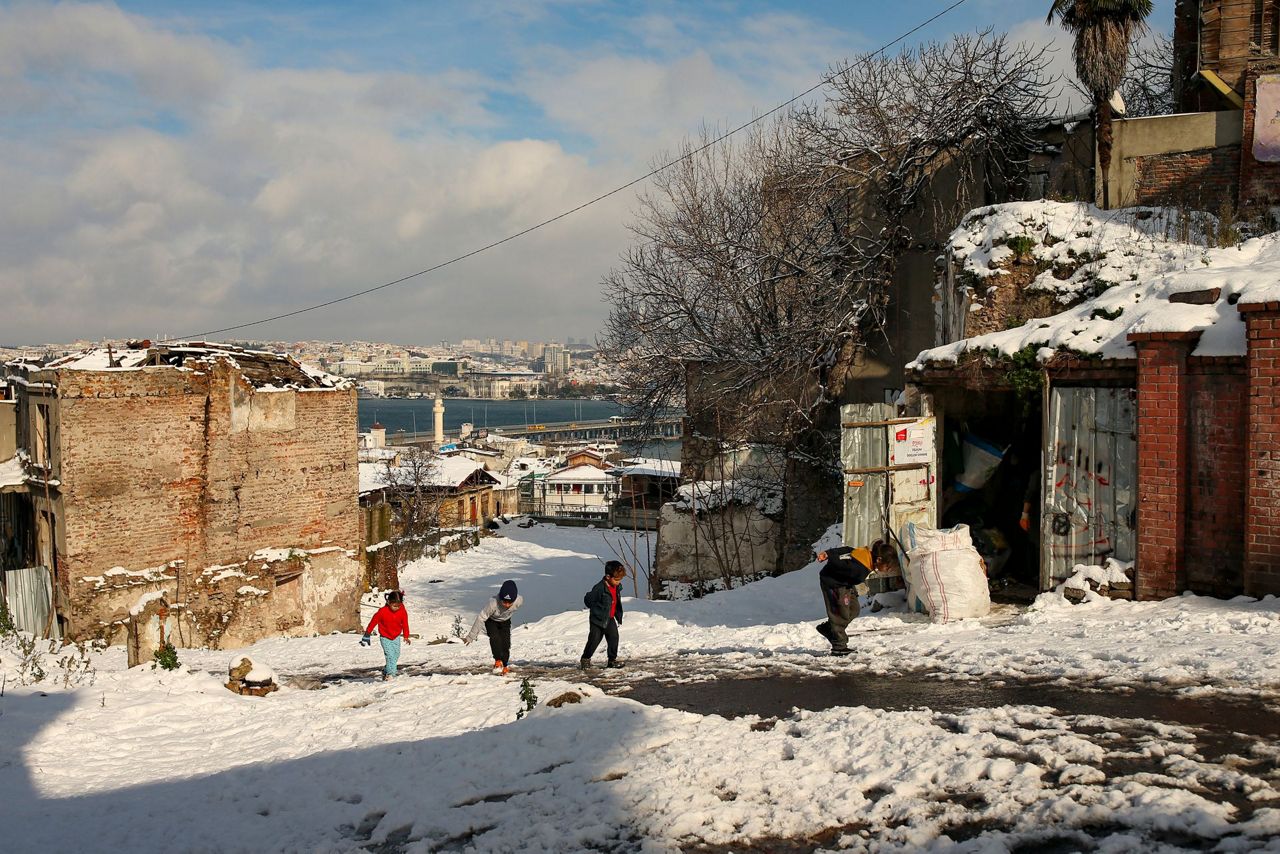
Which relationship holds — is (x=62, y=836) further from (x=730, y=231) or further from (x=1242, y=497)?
(x=730, y=231)

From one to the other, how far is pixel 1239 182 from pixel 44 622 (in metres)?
23.1

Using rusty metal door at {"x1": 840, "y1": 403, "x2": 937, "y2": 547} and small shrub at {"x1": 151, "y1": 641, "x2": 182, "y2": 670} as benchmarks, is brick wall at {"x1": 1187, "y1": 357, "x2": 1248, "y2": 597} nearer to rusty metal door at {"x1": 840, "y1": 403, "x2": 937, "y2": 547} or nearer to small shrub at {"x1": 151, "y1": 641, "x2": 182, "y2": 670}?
rusty metal door at {"x1": 840, "y1": 403, "x2": 937, "y2": 547}

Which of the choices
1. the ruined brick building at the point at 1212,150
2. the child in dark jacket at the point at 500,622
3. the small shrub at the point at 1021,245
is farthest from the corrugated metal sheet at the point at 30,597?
the ruined brick building at the point at 1212,150

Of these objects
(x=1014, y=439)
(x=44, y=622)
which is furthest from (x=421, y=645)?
(x=1014, y=439)

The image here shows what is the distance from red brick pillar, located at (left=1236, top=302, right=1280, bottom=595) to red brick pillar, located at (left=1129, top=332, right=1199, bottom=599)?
26.2 inches

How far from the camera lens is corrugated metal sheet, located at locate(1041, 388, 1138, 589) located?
10633mm

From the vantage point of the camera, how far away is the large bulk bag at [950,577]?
36.3ft

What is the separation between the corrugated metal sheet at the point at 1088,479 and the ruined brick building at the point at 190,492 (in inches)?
658

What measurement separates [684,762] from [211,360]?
1753 cm

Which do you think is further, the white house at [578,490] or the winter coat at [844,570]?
the white house at [578,490]

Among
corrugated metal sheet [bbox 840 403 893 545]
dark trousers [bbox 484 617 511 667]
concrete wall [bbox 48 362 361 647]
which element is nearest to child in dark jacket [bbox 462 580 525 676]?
dark trousers [bbox 484 617 511 667]

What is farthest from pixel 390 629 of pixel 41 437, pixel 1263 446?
pixel 41 437

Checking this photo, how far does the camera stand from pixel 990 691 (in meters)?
7.88

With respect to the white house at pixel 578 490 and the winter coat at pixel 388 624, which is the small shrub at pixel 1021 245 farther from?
the white house at pixel 578 490
